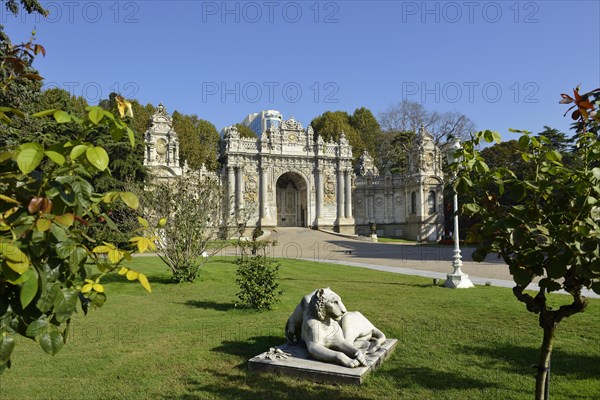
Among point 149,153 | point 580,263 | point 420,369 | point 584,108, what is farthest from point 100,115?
point 149,153

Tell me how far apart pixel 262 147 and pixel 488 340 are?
3623 cm

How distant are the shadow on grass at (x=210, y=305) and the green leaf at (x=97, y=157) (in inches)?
324

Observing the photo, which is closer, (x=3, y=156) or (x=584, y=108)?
(x=3, y=156)

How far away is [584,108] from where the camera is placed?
286 cm

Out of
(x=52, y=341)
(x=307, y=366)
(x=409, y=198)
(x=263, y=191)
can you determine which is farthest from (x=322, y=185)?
(x=52, y=341)

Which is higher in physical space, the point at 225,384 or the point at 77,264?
the point at 77,264

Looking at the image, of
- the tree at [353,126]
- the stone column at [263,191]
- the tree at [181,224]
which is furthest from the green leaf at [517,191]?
the tree at [353,126]

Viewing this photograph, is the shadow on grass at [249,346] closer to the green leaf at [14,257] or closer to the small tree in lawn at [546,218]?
the small tree in lawn at [546,218]

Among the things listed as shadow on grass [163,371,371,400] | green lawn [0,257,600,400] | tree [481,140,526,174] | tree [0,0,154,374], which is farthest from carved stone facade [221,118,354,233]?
tree [0,0,154,374]

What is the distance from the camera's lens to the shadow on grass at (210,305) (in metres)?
9.87

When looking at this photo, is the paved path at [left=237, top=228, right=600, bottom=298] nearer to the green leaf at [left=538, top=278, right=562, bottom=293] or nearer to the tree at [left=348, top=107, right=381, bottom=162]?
the green leaf at [left=538, top=278, right=562, bottom=293]

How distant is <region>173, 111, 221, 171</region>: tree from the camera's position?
5175 centimetres

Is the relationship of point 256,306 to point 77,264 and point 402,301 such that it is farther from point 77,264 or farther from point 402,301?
point 77,264

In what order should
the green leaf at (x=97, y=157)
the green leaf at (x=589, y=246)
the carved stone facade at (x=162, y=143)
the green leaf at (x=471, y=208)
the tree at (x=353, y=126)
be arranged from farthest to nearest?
the tree at (x=353, y=126), the carved stone facade at (x=162, y=143), the green leaf at (x=471, y=208), the green leaf at (x=589, y=246), the green leaf at (x=97, y=157)
